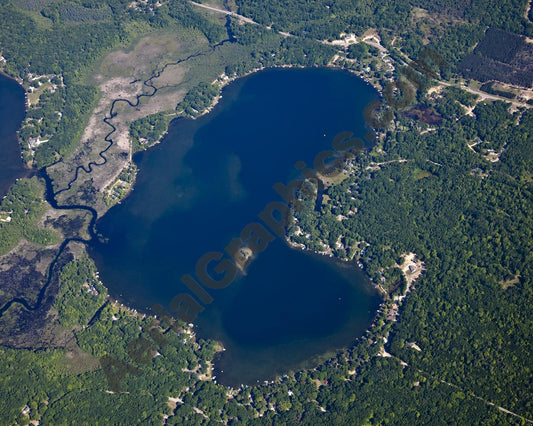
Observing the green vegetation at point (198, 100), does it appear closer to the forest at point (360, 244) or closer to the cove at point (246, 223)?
the forest at point (360, 244)

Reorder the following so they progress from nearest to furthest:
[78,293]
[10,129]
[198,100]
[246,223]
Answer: [78,293]
[246,223]
[10,129]
[198,100]

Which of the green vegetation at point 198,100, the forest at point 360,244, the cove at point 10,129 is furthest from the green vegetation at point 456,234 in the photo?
the cove at point 10,129

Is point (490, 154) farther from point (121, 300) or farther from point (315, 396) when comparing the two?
point (121, 300)

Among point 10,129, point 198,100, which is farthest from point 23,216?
point 198,100

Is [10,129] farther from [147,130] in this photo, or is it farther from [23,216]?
[147,130]

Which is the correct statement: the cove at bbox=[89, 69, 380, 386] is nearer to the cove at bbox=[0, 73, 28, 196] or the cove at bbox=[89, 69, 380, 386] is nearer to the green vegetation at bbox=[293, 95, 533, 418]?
the green vegetation at bbox=[293, 95, 533, 418]

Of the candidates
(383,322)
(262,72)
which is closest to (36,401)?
A: (383,322)
